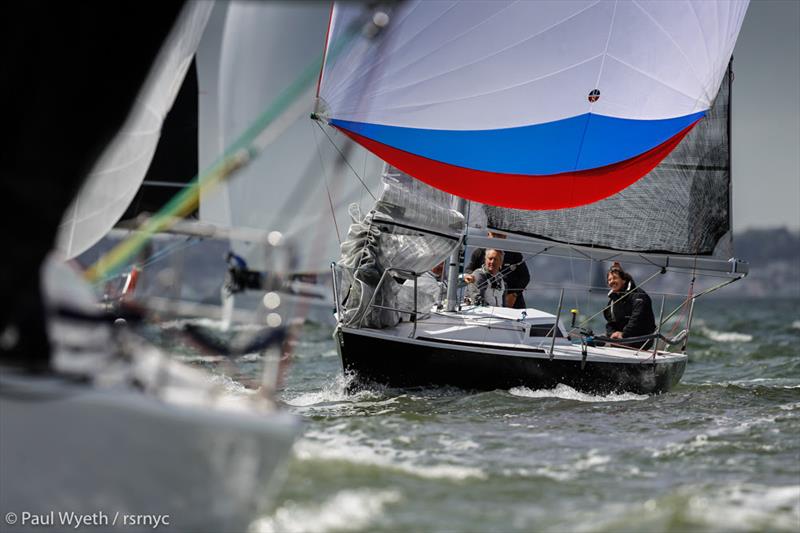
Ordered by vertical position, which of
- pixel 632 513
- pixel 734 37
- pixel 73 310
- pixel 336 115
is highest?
pixel 734 37

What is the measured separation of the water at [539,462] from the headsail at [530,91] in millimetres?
2294

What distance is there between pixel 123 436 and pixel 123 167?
2.66 metres

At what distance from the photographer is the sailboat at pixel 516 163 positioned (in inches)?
366

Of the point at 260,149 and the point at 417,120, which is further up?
the point at 417,120

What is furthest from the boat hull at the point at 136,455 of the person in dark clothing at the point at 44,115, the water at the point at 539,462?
the water at the point at 539,462

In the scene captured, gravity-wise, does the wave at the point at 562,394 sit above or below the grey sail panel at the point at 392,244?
below

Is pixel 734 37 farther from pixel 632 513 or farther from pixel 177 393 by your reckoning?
pixel 177 393

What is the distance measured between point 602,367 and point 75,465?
6.33 m

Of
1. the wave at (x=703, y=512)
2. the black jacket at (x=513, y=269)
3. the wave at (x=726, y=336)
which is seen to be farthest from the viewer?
the wave at (x=726, y=336)

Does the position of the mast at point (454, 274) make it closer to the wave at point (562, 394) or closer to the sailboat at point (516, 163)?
the sailboat at point (516, 163)

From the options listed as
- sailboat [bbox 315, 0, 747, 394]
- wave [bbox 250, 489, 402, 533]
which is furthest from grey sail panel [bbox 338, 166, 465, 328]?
wave [bbox 250, 489, 402, 533]

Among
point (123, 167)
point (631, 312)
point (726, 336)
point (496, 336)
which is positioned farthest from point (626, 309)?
point (726, 336)

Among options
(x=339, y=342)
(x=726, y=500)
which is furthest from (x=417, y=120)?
(x=726, y=500)

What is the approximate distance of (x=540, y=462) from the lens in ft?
20.9
